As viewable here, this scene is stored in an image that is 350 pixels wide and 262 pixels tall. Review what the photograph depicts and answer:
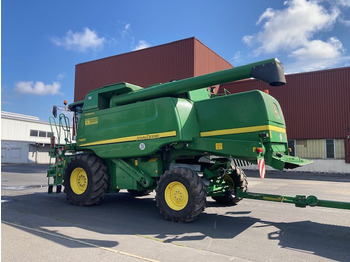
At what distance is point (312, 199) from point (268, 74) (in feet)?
8.40

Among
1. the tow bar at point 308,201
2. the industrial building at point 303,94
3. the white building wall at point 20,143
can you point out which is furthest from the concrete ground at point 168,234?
the white building wall at point 20,143

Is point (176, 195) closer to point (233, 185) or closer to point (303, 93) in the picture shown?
point (233, 185)

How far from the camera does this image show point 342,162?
21109 millimetres

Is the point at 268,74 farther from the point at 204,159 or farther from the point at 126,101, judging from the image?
the point at 126,101

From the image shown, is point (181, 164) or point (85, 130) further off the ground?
point (85, 130)

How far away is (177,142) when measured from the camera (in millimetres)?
6668

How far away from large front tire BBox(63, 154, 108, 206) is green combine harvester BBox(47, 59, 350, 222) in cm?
3

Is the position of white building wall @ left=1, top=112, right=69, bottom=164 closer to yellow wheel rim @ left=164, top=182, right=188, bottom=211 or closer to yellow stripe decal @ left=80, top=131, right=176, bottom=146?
yellow stripe decal @ left=80, top=131, right=176, bottom=146

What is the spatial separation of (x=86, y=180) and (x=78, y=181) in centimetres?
33

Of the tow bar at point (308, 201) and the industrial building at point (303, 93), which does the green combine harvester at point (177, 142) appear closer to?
the tow bar at point (308, 201)

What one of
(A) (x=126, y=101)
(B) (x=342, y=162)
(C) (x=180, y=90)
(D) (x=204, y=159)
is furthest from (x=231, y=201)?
(B) (x=342, y=162)

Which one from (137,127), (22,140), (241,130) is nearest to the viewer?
(241,130)

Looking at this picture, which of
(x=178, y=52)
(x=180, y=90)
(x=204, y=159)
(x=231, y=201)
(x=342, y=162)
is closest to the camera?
(x=180, y=90)

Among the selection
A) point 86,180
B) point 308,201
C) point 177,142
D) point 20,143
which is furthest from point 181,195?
point 20,143
